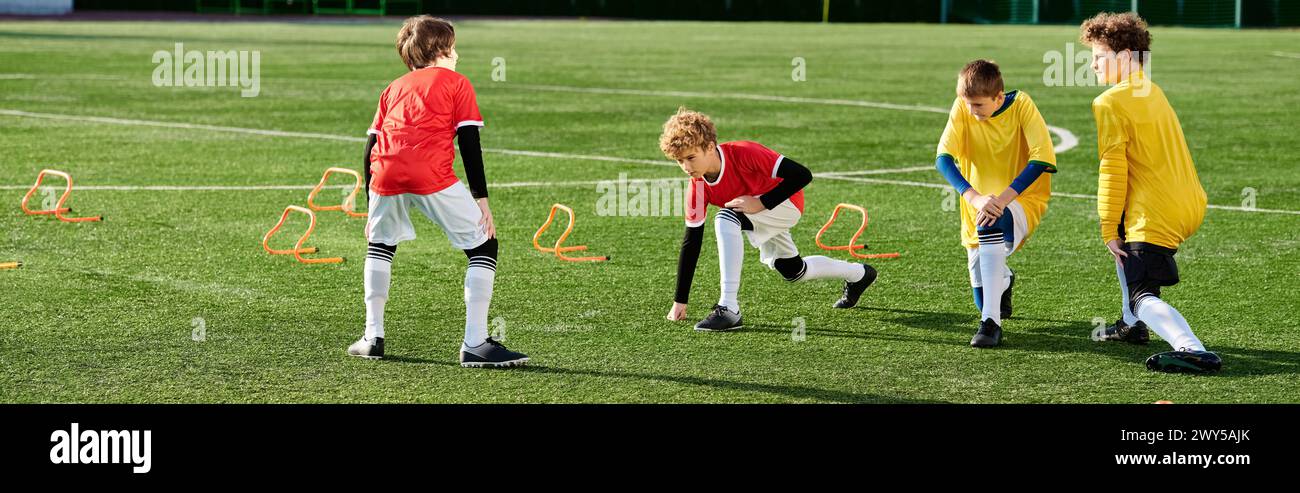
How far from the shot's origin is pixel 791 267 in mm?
8273

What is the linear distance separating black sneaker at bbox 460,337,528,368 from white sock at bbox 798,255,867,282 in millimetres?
2026

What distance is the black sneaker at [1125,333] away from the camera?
7414mm

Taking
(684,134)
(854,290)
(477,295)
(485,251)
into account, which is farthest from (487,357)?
(854,290)

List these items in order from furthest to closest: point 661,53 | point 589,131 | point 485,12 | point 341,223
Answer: point 485,12 < point 661,53 < point 589,131 < point 341,223

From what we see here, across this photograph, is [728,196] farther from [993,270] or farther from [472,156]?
[472,156]

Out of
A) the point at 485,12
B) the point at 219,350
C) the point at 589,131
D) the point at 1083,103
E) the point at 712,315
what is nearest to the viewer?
the point at 219,350

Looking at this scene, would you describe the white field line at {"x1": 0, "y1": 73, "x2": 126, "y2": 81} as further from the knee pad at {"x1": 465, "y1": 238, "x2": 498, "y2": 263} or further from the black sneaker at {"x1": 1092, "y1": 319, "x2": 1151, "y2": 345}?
the black sneaker at {"x1": 1092, "y1": 319, "x2": 1151, "y2": 345}

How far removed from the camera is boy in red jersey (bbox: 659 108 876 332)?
764cm

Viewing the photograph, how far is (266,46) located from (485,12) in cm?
2542

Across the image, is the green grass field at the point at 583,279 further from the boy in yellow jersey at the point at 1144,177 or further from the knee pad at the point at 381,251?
the knee pad at the point at 381,251

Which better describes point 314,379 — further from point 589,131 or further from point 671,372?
point 589,131

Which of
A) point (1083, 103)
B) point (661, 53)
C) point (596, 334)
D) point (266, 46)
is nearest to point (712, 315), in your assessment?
point (596, 334)

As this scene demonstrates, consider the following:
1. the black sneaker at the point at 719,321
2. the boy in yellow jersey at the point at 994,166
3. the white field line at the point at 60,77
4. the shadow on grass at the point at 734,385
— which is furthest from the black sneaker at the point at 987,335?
the white field line at the point at 60,77

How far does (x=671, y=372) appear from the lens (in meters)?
6.90
